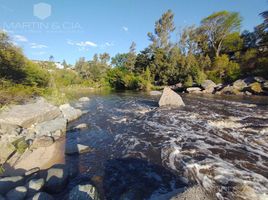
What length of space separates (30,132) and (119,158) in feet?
15.1

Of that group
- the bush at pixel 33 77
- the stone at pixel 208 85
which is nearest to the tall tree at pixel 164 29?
the stone at pixel 208 85

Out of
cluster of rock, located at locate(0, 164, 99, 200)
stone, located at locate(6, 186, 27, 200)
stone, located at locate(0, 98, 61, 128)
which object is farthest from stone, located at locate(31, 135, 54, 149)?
stone, located at locate(6, 186, 27, 200)

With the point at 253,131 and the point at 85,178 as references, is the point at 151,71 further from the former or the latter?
the point at 85,178

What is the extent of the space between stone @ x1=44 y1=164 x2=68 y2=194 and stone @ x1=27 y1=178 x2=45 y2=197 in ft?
0.37

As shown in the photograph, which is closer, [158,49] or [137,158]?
[137,158]

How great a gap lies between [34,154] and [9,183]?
1901 mm

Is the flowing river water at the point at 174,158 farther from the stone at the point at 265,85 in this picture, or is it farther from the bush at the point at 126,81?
the bush at the point at 126,81

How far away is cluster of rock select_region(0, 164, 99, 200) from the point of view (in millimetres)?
3566

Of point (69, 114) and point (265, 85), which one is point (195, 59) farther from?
point (69, 114)

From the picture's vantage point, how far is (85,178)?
454 cm

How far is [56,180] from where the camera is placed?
4195 mm

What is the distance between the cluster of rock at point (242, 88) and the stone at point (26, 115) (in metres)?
21.7

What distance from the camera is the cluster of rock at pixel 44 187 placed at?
357 cm

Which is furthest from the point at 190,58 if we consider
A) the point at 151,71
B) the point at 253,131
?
the point at 253,131
